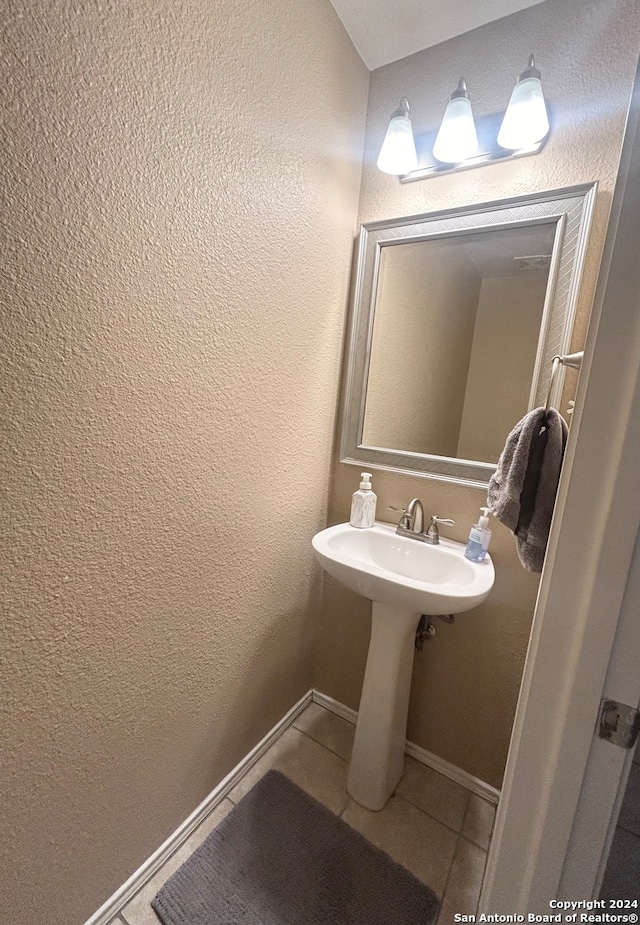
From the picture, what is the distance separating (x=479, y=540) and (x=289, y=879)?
1.06 meters

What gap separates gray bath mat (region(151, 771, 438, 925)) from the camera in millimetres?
944

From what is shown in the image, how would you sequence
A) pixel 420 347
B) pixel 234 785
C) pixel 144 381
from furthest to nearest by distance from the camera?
pixel 420 347, pixel 234 785, pixel 144 381

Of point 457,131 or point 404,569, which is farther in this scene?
point 404,569

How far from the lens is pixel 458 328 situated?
50.3 inches

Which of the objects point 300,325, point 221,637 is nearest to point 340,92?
Result: point 300,325

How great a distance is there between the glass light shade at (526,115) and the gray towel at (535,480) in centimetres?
78

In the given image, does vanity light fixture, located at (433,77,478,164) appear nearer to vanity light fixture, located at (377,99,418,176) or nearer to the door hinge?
vanity light fixture, located at (377,99,418,176)

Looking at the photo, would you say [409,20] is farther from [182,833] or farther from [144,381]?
[182,833]

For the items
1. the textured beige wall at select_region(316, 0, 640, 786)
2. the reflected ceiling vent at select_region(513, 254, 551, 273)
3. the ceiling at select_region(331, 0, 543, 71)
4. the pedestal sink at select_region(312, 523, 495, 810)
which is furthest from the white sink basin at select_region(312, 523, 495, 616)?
the ceiling at select_region(331, 0, 543, 71)

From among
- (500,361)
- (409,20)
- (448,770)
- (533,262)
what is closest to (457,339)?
(500,361)

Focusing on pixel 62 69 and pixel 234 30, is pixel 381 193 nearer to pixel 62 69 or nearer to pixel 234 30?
pixel 234 30

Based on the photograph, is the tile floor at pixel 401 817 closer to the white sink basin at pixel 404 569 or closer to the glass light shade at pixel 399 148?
the white sink basin at pixel 404 569

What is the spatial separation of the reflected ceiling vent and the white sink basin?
2.88 feet

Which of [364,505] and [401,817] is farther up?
[364,505]
